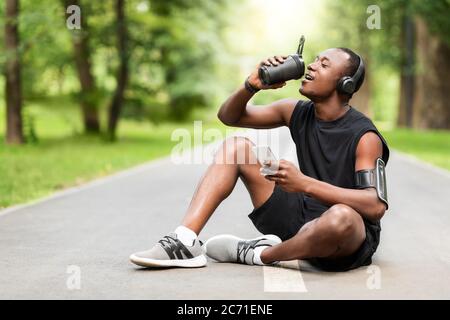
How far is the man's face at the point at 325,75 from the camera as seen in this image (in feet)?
17.3

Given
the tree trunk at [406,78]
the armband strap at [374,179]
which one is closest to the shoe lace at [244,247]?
the armband strap at [374,179]

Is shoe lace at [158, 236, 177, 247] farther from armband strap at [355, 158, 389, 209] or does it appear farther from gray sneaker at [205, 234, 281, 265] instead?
armband strap at [355, 158, 389, 209]

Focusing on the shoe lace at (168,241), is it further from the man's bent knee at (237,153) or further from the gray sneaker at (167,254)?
the man's bent knee at (237,153)

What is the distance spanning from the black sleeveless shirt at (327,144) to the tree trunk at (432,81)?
26739 mm

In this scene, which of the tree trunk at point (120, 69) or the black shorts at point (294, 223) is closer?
the black shorts at point (294, 223)

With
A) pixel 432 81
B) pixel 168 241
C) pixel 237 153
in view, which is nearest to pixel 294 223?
pixel 237 153

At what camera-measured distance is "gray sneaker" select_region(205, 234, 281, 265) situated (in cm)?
558

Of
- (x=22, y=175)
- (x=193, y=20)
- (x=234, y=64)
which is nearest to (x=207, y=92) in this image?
(x=234, y=64)

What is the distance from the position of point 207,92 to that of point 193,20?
5.87 m

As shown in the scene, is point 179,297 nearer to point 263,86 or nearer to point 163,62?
point 263,86

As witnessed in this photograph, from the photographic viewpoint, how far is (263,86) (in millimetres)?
5277

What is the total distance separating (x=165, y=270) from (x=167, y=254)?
0.13m

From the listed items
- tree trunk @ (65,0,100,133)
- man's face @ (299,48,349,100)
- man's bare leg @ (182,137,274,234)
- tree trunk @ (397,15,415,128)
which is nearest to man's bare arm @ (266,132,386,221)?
man's face @ (299,48,349,100)
